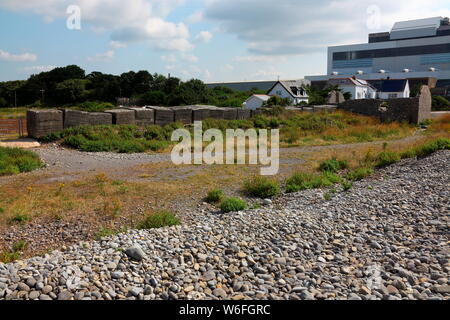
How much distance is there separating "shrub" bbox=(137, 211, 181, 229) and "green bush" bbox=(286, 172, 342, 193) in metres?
3.58

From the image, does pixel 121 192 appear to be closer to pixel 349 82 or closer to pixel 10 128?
pixel 10 128

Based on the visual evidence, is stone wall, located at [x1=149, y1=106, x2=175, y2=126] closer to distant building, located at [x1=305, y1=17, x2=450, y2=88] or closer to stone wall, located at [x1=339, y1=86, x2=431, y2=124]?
stone wall, located at [x1=339, y1=86, x2=431, y2=124]

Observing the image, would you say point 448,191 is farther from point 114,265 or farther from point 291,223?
point 114,265

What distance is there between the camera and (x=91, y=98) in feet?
145

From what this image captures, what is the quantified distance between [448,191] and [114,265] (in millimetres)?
7037

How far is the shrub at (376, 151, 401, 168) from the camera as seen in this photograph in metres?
12.7

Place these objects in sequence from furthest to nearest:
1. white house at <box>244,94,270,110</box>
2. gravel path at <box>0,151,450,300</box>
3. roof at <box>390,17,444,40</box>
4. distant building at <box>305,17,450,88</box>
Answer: roof at <box>390,17,444,40</box> → distant building at <box>305,17,450,88</box> → white house at <box>244,94,270,110</box> → gravel path at <box>0,151,450,300</box>

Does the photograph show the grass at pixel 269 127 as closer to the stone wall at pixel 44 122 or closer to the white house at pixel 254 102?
the stone wall at pixel 44 122

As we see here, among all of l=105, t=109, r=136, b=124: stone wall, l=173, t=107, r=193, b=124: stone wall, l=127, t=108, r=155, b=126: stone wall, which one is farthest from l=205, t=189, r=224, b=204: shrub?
l=173, t=107, r=193, b=124: stone wall

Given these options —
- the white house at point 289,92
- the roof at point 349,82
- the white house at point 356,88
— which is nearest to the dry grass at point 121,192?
the white house at point 289,92

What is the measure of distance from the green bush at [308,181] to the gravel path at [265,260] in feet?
6.57

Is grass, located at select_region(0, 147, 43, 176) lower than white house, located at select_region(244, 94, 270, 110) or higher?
lower

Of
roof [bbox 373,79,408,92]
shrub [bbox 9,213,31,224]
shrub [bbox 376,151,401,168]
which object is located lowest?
shrub [bbox 9,213,31,224]
